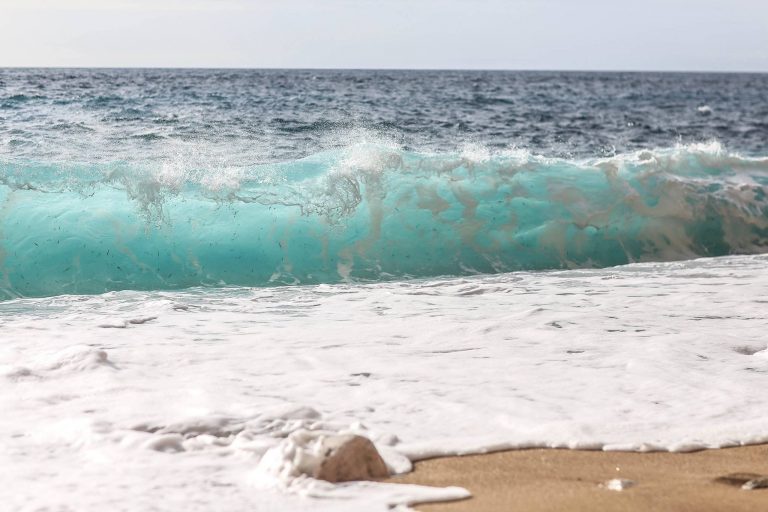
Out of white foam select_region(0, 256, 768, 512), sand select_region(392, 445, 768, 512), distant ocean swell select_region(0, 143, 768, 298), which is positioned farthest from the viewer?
distant ocean swell select_region(0, 143, 768, 298)

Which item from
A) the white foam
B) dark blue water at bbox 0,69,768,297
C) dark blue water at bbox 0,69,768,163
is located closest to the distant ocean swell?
dark blue water at bbox 0,69,768,297

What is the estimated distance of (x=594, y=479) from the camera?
2.68m

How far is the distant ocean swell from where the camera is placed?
7.25 m

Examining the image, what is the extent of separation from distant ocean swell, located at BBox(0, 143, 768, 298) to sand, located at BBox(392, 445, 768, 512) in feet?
14.3

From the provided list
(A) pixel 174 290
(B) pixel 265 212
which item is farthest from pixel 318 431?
(B) pixel 265 212

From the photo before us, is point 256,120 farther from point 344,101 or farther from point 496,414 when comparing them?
point 496,414

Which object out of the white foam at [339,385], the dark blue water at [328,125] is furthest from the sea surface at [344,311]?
the dark blue water at [328,125]

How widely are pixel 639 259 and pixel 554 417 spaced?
5.46 meters

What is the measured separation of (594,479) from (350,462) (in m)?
0.74

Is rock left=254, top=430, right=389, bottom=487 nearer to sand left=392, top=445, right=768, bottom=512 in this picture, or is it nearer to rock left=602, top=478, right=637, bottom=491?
sand left=392, top=445, right=768, bottom=512

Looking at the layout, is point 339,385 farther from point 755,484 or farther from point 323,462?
point 755,484

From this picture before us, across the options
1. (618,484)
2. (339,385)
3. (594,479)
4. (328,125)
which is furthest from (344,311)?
(328,125)

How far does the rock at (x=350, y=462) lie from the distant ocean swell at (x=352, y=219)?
4360 millimetres

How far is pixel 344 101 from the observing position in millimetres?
26031
